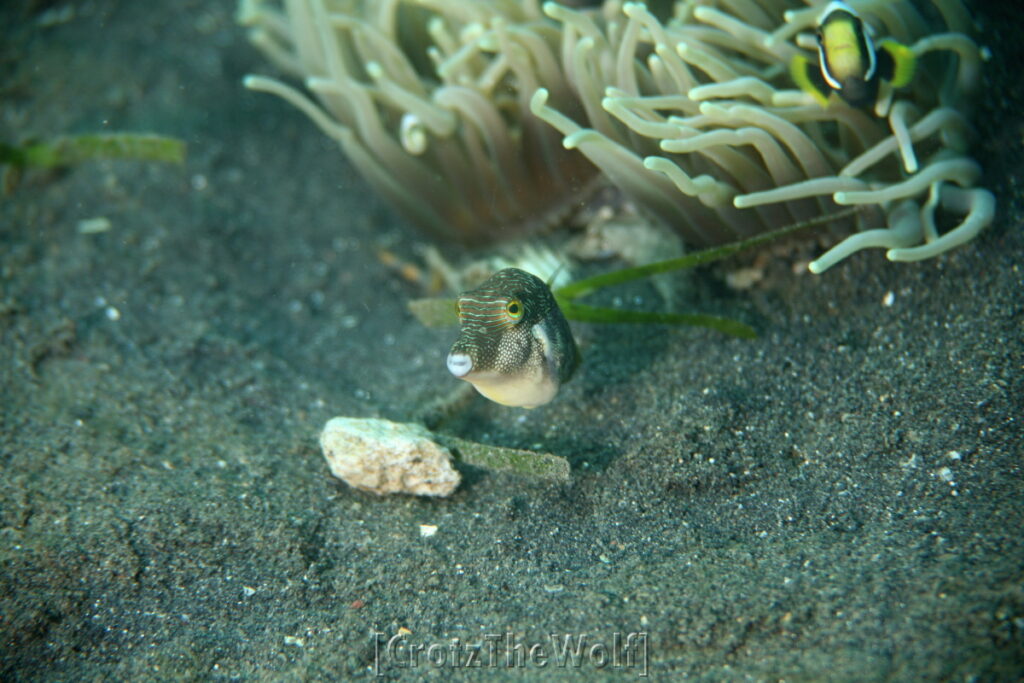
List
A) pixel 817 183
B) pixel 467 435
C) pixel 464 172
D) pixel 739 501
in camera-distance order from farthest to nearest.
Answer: pixel 464 172 < pixel 467 435 < pixel 817 183 < pixel 739 501

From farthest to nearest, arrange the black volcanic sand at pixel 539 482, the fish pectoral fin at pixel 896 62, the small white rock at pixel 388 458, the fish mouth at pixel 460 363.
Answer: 1. the fish pectoral fin at pixel 896 62
2. the small white rock at pixel 388 458
3. the fish mouth at pixel 460 363
4. the black volcanic sand at pixel 539 482

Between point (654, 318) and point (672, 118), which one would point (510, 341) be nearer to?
point (654, 318)

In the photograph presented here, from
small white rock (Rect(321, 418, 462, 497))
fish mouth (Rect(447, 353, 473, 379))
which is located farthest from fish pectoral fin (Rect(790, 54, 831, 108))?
small white rock (Rect(321, 418, 462, 497))

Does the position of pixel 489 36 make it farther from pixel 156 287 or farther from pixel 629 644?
pixel 629 644

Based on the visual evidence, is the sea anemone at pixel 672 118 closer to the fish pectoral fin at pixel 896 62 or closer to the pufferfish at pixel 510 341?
the fish pectoral fin at pixel 896 62

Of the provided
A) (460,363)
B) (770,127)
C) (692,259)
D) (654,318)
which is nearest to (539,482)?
(460,363)

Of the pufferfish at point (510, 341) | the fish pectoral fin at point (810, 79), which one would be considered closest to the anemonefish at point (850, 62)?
the fish pectoral fin at point (810, 79)

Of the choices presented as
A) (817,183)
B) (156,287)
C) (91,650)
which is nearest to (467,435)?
(91,650)
